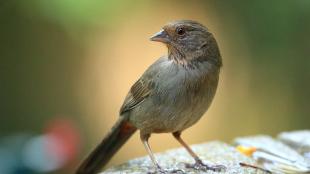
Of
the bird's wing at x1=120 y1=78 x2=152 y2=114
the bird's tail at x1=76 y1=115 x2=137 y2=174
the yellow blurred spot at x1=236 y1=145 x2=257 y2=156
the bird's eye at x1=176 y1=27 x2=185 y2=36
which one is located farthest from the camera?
the bird's tail at x1=76 y1=115 x2=137 y2=174

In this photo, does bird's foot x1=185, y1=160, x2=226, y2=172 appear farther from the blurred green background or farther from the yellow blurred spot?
the blurred green background

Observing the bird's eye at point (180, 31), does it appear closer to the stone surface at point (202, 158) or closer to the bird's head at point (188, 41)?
the bird's head at point (188, 41)

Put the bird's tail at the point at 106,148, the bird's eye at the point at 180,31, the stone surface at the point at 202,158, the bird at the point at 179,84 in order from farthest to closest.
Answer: the bird's tail at the point at 106,148 < the bird's eye at the point at 180,31 < the stone surface at the point at 202,158 < the bird at the point at 179,84

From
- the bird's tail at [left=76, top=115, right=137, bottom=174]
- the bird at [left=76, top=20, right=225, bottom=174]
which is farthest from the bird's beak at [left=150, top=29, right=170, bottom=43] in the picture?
the bird's tail at [left=76, top=115, right=137, bottom=174]

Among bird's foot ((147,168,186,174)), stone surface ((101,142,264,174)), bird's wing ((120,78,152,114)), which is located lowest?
stone surface ((101,142,264,174))

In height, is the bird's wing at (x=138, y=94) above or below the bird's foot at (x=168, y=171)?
above

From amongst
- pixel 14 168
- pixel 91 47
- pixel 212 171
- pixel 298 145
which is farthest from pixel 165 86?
pixel 91 47

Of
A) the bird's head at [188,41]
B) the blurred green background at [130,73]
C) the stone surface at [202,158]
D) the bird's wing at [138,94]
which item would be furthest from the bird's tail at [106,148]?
the blurred green background at [130,73]

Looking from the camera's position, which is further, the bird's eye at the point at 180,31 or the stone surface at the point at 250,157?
the bird's eye at the point at 180,31
